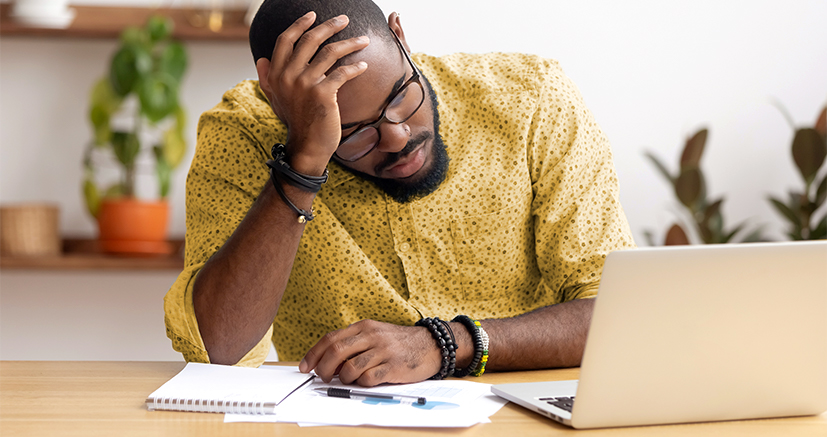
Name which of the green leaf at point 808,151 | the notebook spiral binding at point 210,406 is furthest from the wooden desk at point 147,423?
the green leaf at point 808,151

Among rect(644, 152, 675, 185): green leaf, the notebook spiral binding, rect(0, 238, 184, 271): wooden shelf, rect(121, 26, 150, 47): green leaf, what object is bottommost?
rect(0, 238, 184, 271): wooden shelf

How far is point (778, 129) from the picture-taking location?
2.53 m

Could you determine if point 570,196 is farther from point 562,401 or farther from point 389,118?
point 562,401

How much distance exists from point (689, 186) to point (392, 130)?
54.9 inches

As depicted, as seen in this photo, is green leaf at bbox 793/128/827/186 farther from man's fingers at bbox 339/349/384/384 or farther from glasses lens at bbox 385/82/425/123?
man's fingers at bbox 339/349/384/384

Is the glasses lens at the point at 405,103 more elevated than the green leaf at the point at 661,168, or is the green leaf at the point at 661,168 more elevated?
the glasses lens at the point at 405,103

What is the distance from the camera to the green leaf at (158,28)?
7.43ft

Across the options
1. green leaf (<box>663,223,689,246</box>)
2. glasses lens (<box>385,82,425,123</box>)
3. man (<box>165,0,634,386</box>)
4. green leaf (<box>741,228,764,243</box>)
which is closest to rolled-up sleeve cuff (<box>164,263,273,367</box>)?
man (<box>165,0,634,386</box>)

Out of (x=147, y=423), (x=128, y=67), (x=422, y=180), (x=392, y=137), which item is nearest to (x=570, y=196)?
(x=422, y=180)

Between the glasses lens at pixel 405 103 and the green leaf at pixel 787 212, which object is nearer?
the glasses lens at pixel 405 103

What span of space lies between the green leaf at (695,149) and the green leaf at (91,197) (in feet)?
6.20

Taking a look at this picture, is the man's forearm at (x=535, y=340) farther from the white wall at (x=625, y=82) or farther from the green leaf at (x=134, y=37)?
the green leaf at (x=134, y=37)

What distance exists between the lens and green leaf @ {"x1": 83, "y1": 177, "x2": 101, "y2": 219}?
2.31 m

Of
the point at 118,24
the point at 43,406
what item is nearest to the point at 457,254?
the point at 43,406
